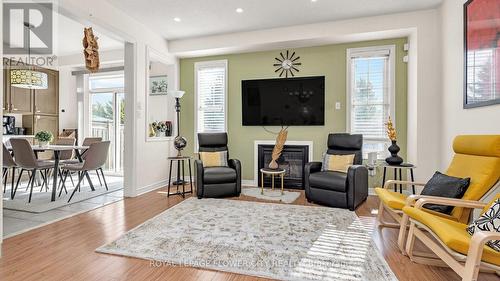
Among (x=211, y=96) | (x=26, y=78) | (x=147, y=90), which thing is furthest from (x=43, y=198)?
(x=211, y=96)

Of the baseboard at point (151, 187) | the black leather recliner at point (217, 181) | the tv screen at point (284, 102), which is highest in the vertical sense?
the tv screen at point (284, 102)

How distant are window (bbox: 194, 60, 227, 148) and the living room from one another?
0.03 m

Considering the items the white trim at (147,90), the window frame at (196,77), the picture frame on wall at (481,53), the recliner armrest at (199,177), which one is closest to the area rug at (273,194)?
the recliner armrest at (199,177)

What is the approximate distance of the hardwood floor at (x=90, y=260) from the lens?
1.94 meters

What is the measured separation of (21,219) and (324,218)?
3.56m

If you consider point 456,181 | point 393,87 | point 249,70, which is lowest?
point 456,181

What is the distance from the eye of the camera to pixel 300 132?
4.88 metres

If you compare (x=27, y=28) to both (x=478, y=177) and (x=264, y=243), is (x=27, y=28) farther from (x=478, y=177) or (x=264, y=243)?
(x=478, y=177)

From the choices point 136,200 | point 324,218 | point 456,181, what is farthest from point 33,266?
point 456,181

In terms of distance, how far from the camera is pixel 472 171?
2.32 metres

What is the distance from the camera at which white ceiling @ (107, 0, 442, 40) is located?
12.1ft

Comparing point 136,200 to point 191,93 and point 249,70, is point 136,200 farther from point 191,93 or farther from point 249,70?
point 249,70

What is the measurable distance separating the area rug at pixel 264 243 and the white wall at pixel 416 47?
1.64 m

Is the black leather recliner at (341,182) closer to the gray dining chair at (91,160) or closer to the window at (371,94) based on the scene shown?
the window at (371,94)
